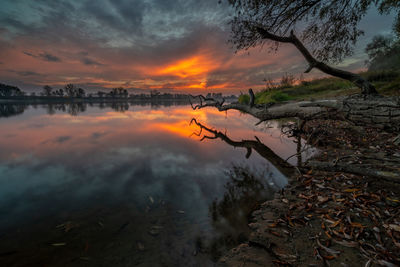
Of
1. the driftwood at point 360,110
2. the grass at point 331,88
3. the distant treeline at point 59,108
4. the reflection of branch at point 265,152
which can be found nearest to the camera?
the driftwood at point 360,110

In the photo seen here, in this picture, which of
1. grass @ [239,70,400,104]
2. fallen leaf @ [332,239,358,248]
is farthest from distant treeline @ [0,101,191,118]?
fallen leaf @ [332,239,358,248]

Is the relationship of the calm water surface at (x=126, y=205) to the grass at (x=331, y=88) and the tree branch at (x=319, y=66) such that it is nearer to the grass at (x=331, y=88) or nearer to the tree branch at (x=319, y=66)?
the tree branch at (x=319, y=66)

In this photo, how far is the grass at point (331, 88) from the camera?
11.4 metres

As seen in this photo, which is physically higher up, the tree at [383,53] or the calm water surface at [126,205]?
the tree at [383,53]

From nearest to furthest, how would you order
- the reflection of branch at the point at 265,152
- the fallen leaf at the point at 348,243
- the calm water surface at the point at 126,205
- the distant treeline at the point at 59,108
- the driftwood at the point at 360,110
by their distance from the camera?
1. the fallen leaf at the point at 348,243
2. the calm water surface at the point at 126,205
3. the driftwood at the point at 360,110
4. the reflection of branch at the point at 265,152
5. the distant treeline at the point at 59,108

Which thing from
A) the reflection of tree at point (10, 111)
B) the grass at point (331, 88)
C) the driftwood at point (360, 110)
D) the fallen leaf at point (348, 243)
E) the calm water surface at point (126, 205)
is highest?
the grass at point (331, 88)

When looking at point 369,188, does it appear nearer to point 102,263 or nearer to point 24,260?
point 102,263

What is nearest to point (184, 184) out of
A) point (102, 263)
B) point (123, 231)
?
point (123, 231)

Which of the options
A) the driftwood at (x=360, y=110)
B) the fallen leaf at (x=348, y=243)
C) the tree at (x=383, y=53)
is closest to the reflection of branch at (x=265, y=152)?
the driftwood at (x=360, y=110)

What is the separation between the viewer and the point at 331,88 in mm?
19203

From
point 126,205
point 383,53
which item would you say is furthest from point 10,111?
point 383,53

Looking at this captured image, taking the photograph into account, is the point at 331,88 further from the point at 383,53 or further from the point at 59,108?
the point at 59,108

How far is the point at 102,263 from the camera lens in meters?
2.08

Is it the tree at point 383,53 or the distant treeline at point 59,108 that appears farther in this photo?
the distant treeline at point 59,108
